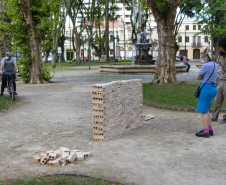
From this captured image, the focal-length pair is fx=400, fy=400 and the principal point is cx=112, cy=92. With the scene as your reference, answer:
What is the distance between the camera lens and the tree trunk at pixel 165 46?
16.9 m

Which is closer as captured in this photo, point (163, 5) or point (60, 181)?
point (60, 181)

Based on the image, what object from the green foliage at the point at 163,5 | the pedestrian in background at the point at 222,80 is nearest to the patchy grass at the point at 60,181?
the pedestrian in background at the point at 222,80

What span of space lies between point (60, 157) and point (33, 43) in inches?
613

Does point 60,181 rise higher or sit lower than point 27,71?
lower

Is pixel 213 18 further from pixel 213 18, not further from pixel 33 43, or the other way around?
pixel 33 43

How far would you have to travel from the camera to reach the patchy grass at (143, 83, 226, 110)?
39.2ft

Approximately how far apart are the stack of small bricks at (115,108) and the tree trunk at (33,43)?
41.4 ft

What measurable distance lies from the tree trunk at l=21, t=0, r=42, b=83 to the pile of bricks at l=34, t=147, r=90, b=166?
15.1m

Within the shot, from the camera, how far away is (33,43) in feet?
67.4

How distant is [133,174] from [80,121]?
458cm

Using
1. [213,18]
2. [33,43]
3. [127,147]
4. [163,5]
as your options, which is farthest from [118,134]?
[213,18]

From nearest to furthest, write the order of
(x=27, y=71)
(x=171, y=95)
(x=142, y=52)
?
(x=171, y=95), (x=27, y=71), (x=142, y=52)

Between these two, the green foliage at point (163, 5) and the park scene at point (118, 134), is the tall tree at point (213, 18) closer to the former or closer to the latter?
the green foliage at point (163, 5)

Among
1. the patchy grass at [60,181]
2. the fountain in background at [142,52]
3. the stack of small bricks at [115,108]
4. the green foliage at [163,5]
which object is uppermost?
the green foliage at [163,5]
